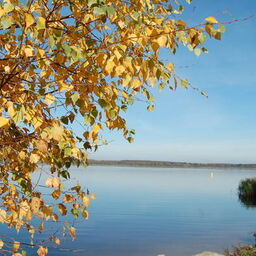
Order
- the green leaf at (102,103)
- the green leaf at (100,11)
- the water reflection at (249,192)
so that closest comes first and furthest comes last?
the green leaf at (100,11)
the green leaf at (102,103)
the water reflection at (249,192)

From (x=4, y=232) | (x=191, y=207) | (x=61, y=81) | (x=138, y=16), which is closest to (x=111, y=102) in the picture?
(x=61, y=81)

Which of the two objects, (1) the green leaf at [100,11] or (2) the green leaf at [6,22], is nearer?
(1) the green leaf at [100,11]

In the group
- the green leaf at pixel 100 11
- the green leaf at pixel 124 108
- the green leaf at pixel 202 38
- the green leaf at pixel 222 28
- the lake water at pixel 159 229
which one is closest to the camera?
the green leaf at pixel 100 11

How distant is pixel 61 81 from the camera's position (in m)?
4.23

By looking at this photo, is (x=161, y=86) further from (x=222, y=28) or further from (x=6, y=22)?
(x=6, y=22)

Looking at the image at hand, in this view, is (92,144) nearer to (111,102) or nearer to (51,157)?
(51,157)

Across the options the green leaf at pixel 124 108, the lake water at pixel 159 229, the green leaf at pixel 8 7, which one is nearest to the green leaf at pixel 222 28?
the green leaf at pixel 8 7

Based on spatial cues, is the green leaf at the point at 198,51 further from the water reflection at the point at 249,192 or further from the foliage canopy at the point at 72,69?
the water reflection at the point at 249,192

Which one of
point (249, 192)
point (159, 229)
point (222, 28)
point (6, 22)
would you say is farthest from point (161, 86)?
point (249, 192)

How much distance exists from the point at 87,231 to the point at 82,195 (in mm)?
26396

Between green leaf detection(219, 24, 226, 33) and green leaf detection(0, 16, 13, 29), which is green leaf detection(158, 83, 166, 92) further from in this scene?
green leaf detection(0, 16, 13, 29)

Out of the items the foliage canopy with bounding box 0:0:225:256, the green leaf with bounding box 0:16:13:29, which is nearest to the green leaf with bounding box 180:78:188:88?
the foliage canopy with bounding box 0:0:225:256

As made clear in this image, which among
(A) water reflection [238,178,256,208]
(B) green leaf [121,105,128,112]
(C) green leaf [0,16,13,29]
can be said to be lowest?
(A) water reflection [238,178,256,208]

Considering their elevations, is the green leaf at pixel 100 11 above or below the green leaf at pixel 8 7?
below
